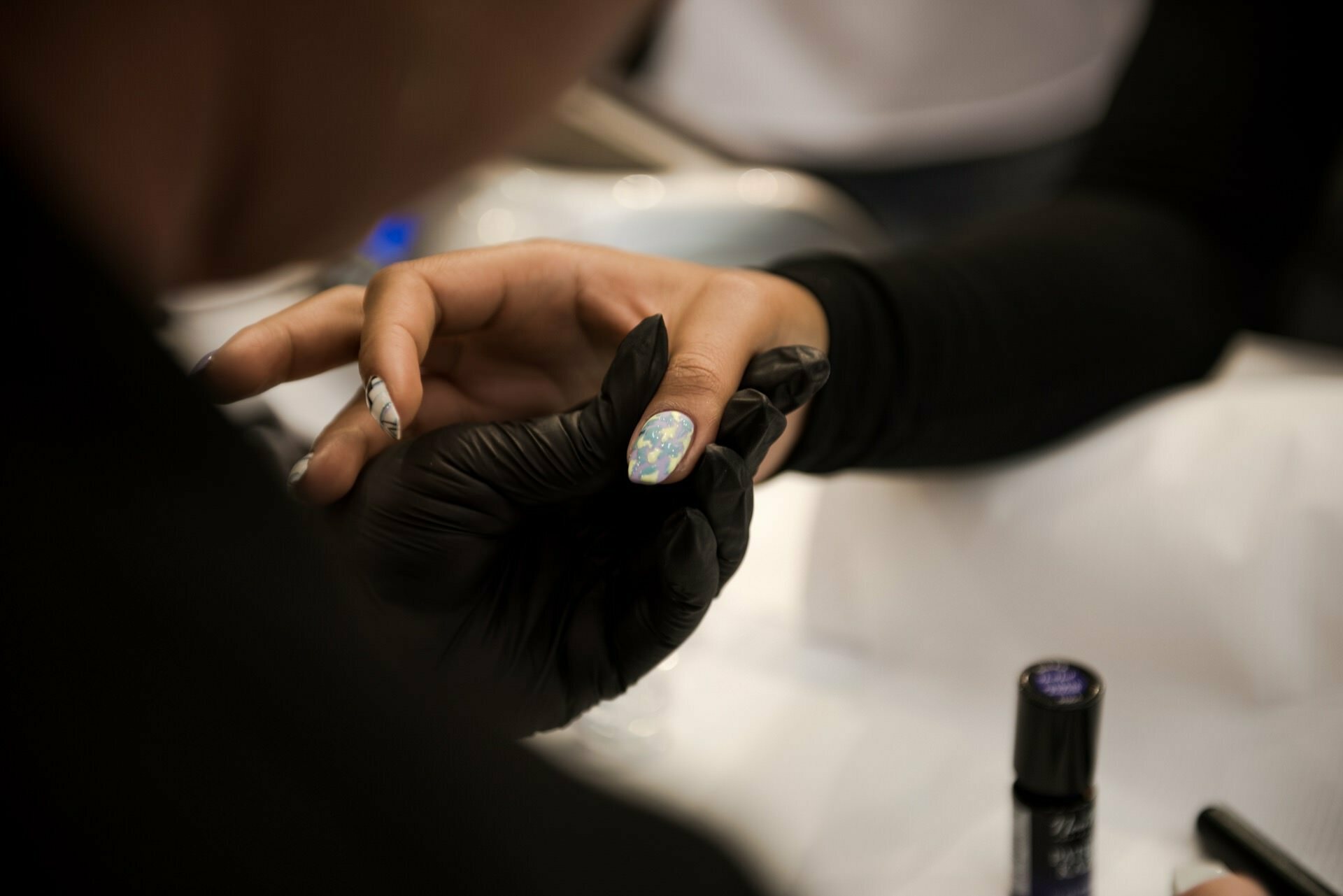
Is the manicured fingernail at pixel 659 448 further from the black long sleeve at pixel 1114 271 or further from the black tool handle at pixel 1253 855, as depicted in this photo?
the black tool handle at pixel 1253 855

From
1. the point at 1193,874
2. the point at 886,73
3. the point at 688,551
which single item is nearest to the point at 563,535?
the point at 688,551

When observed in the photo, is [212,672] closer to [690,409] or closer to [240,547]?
[240,547]

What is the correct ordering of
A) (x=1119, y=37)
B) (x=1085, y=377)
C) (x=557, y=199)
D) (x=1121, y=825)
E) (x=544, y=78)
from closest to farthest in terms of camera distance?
(x=544, y=78) < (x=1121, y=825) < (x=1085, y=377) < (x=557, y=199) < (x=1119, y=37)

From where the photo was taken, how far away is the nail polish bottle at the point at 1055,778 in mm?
401

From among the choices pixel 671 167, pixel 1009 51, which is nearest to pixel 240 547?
pixel 671 167

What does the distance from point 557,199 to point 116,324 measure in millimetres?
773

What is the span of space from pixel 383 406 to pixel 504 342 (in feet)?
0.26

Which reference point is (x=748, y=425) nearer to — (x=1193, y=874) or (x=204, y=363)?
(x=204, y=363)

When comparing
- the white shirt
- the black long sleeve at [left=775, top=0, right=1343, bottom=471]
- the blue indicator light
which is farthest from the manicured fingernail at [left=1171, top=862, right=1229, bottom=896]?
the white shirt

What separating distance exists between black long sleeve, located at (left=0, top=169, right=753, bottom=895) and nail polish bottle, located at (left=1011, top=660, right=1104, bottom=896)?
0.78ft

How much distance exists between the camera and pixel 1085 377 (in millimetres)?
603

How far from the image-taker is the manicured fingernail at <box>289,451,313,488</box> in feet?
1.07

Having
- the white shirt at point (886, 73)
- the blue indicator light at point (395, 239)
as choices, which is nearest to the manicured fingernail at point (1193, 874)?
the blue indicator light at point (395, 239)

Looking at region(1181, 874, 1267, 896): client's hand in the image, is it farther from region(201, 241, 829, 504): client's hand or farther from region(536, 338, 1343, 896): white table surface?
region(201, 241, 829, 504): client's hand
